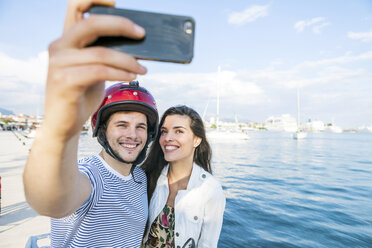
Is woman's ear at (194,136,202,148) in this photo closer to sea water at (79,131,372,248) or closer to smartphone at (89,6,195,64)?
smartphone at (89,6,195,64)

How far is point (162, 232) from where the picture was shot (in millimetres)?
2939

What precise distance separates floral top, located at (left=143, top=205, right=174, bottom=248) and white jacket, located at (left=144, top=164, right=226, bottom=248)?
3.6 inches

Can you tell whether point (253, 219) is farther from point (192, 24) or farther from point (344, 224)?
point (192, 24)

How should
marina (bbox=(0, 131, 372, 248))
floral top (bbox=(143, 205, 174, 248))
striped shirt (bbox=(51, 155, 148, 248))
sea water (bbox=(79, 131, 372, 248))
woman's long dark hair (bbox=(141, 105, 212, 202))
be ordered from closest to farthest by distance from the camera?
striped shirt (bbox=(51, 155, 148, 248))
floral top (bbox=(143, 205, 174, 248))
woman's long dark hair (bbox=(141, 105, 212, 202))
marina (bbox=(0, 131, 372, 248))
sea water (bbox=(79, 131, 372, 248))

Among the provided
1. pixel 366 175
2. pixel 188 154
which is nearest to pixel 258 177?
pixel 366 175

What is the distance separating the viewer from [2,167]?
1383 cm

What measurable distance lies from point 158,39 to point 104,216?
1.59 m

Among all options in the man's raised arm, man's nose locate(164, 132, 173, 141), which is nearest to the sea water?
man's nose locate(164, 132, 173, 141)

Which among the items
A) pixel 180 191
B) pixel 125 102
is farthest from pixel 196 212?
pixel 125 102

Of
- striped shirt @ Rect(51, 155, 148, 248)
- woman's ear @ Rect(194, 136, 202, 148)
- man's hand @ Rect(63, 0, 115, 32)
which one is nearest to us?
man's hand @ Rect(63, 0, 115, 32)

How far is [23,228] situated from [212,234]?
18.4 feet

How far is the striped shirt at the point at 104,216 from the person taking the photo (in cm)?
167

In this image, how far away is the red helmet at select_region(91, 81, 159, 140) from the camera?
7.68 feet

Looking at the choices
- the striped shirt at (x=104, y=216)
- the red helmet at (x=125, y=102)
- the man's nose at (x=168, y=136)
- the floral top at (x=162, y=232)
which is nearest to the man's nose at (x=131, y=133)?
the red helmet at (x=125, y=102)
